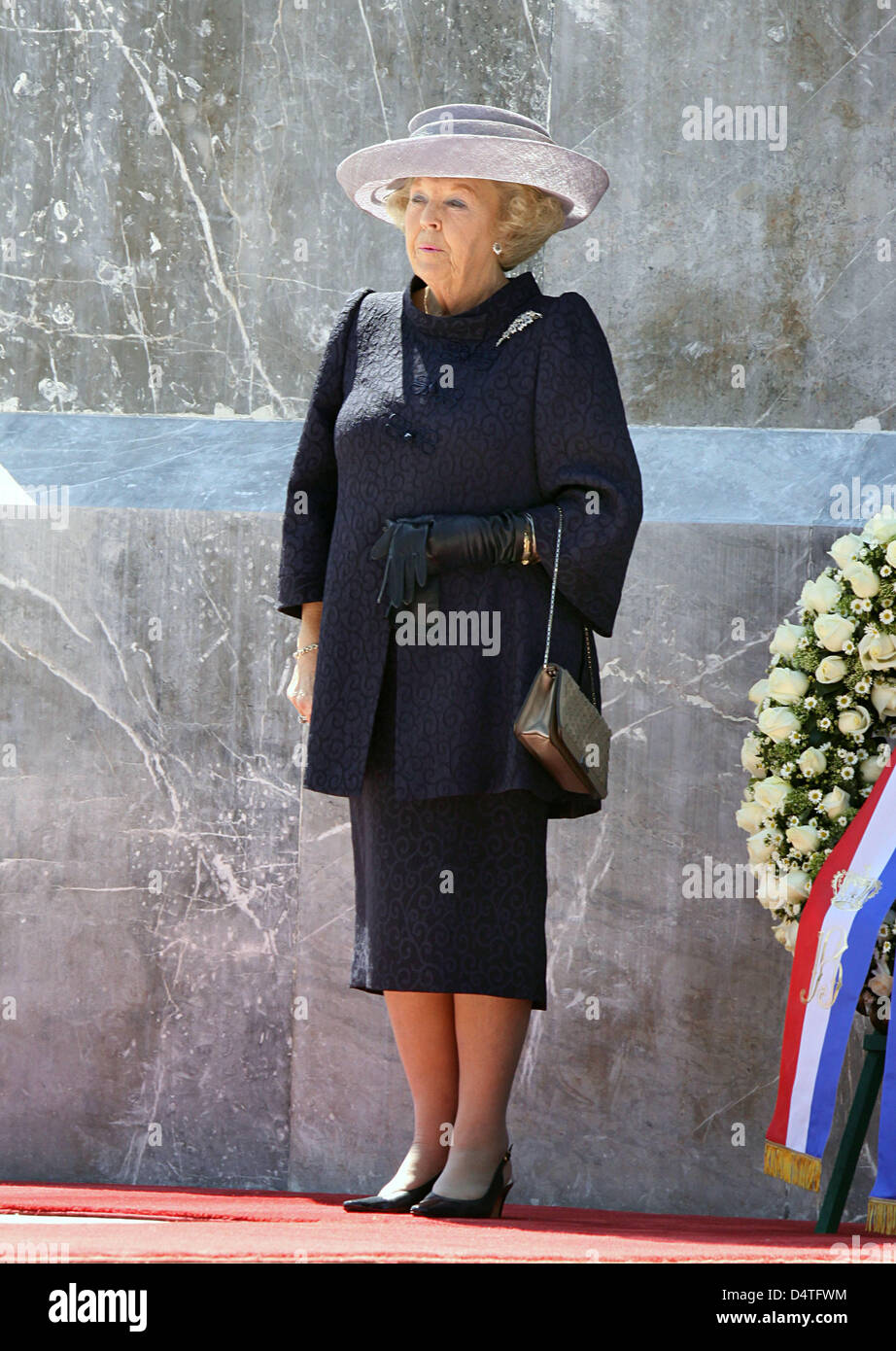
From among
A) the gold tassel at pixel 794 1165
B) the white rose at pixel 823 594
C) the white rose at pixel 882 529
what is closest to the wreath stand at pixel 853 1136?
the gold tassel at pixel 794 1165

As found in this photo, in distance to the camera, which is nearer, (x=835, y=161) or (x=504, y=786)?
(x=504, y=786)

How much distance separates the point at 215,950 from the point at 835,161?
250 cm

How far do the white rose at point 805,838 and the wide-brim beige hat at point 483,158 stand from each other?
1302mm

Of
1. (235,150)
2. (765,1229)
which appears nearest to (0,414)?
(235,150)

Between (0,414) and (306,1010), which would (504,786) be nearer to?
(306,1010)

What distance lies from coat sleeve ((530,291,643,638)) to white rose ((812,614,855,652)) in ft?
1.66

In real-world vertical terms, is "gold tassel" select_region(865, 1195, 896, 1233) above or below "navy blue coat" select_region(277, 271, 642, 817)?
below

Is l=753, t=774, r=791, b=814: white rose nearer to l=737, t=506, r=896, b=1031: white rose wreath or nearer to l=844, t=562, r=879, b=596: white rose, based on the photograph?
l=737, t=506, r=896, b=1031: white rose wreath

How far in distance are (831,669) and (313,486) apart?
111 cm

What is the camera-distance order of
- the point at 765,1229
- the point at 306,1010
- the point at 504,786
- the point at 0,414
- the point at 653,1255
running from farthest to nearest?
1. the point at 0,414
2. the point at 306,1010
3. the point at 765,1229
4. the point at 504,786
5. the point at 653,1255

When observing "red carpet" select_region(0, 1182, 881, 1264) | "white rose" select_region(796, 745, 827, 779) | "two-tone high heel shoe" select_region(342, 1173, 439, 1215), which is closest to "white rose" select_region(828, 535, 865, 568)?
"white rose" select_region(796, 745, 827, 779)

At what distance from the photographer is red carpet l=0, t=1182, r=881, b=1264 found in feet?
7.95

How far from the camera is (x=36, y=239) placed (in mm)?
4898

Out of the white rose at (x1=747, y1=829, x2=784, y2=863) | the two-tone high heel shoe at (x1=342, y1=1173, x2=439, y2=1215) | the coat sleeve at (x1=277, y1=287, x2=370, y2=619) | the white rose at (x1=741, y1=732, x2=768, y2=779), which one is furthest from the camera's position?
the white rose at (x1=741, y1=732, x2=768, y2=779)
